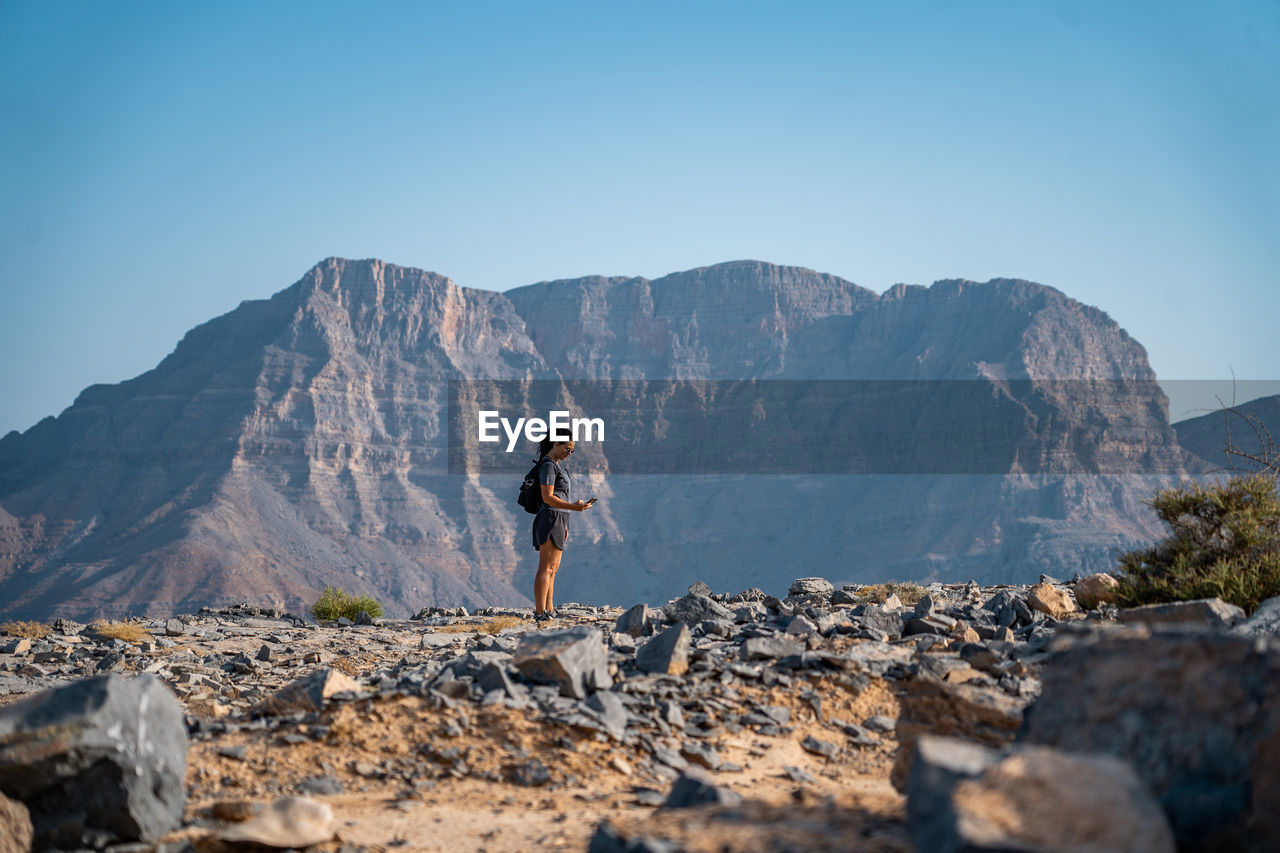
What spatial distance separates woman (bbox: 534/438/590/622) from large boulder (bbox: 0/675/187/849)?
8811 mm

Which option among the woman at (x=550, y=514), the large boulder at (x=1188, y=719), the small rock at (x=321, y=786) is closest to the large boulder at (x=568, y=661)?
the small rock at (x=321, y=786)

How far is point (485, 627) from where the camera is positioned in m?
14.4

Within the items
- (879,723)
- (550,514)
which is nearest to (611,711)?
(879,723)

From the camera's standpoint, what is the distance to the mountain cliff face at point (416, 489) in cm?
12769

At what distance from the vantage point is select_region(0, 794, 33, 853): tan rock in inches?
178

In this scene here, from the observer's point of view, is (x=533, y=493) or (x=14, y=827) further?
(x=533, y=493)

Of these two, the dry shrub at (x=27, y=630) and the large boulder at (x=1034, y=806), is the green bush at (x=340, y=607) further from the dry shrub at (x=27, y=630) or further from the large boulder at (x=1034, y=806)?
the large boulder at (x=1034, y=806)

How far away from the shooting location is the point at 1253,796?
11.3 ft

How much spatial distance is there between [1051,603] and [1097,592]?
2.42 ft

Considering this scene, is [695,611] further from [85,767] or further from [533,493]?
[85,767]

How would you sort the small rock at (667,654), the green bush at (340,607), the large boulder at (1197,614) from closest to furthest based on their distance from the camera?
1. the large boulder at (1197,614)
2. the small rock at (667,654)
3. the green bush at (340,607)

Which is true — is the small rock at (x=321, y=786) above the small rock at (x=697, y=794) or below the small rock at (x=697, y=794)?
below

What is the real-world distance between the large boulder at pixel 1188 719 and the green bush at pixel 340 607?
15966 mm

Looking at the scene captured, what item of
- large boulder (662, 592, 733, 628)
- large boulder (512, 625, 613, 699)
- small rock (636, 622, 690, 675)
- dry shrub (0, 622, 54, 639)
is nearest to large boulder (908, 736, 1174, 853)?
large boulder (512, 625, 613, 699)
